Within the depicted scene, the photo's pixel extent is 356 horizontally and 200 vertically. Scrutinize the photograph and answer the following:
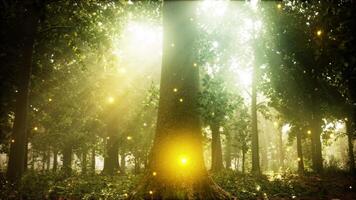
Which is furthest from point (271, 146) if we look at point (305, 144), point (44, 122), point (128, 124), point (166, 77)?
point (166, 77)

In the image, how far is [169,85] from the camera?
9820 millimetres

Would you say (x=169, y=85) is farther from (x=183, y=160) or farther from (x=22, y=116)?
(x=22, y=116)

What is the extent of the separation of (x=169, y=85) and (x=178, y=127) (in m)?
1.28

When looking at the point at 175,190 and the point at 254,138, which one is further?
the point at 254,138

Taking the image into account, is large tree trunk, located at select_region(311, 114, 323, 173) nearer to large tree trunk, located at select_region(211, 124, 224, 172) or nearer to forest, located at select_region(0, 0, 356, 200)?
forest, located at select_region(0, 0, 356, 200)

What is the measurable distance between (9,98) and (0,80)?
198cm

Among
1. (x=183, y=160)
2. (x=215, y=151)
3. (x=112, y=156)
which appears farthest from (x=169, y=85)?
(x=112, y=156)

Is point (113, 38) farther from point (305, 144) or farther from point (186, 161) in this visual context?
point (305, 144)

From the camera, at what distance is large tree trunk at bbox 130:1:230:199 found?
349 inches

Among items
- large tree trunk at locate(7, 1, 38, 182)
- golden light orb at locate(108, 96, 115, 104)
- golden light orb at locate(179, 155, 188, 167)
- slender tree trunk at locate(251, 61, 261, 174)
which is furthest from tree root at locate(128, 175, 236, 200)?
golden light orb at locate(108, 96, 115, 104)

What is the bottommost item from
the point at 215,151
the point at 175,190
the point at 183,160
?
the point at 175,190

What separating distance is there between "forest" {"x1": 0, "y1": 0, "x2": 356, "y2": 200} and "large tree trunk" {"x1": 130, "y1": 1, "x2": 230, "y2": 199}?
3cm

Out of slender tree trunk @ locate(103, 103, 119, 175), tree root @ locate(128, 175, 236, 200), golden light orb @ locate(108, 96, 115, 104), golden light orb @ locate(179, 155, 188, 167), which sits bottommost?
tree root @ locate(128, 175, 236, 200)

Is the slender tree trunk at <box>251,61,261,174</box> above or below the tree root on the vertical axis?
above
